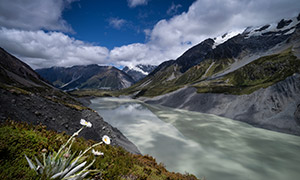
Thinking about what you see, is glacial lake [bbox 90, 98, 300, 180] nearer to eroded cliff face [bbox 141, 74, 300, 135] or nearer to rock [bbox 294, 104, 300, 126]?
rock [bbox 294, 104, 300, 126]

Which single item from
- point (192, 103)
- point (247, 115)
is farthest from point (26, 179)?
point (192, 103)

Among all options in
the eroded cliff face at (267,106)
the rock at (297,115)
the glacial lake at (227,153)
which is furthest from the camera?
the eroded cliff face at (267,106)

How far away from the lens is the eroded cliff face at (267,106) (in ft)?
115

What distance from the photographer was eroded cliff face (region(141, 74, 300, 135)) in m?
35.1

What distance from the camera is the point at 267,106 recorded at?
42719mm

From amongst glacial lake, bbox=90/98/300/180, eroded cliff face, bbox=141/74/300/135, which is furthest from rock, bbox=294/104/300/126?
glacial lake, bbox=90/98/300/180

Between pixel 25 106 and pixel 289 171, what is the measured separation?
3197cm

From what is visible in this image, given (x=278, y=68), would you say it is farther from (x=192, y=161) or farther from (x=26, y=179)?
(x=26, y=179)

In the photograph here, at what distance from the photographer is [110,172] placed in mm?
4867

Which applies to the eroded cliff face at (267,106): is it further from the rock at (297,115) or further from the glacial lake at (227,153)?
the glacial lake at (227,153)

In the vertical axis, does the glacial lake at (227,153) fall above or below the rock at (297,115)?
below

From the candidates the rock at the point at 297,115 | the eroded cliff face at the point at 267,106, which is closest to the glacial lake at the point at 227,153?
the rock at the point at 297,115

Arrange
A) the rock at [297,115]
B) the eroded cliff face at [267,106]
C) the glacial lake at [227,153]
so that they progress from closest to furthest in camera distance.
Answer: the glacial lake at [227,153] → the rock at [297,115] → the eroded cliff face at [267,106]

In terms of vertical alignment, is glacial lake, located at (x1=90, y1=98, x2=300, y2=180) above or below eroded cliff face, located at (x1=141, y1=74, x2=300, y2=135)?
below
